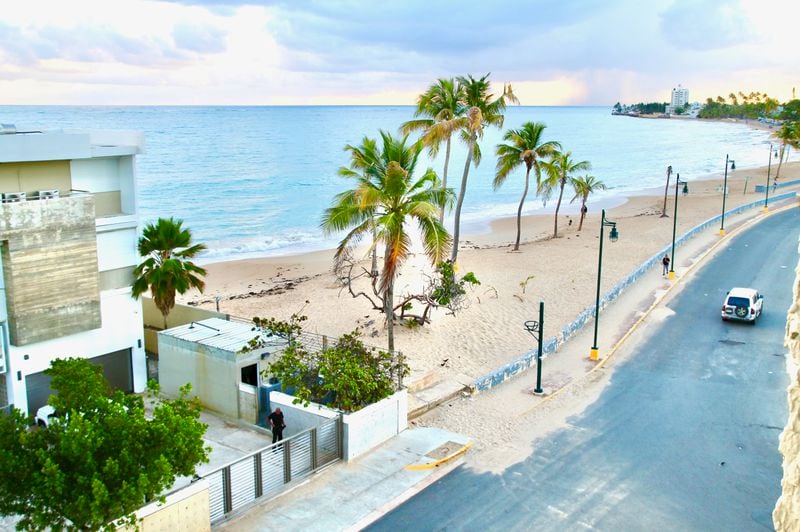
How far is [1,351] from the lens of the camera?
18.8 meters

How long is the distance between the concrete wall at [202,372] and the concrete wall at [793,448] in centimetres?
1453

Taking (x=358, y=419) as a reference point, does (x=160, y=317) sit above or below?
above

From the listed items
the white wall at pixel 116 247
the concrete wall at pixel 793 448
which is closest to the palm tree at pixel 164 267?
the white wall at pixel 116 247

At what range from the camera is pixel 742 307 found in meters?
28.6

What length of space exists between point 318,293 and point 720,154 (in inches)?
5803

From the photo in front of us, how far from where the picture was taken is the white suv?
28578 mm

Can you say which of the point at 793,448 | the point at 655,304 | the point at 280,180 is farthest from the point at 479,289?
the point at 280,180

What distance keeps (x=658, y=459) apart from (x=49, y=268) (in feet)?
53.4

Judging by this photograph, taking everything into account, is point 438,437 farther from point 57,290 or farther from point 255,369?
point 57,290

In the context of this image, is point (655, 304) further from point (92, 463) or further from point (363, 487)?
point (92, 463)

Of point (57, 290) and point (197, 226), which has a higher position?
point (57, 290)

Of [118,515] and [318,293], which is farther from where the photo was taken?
[318,293]

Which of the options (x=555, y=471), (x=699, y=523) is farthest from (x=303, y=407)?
(x=699, y=523)

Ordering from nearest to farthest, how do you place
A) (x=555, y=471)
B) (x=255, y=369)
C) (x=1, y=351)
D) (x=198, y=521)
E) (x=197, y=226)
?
1. (x=198, y=521)
2. (x=555, y=471)
3. (x=1, y=351)
4. (x=255, y=369)
5. (x=197, y=226)
